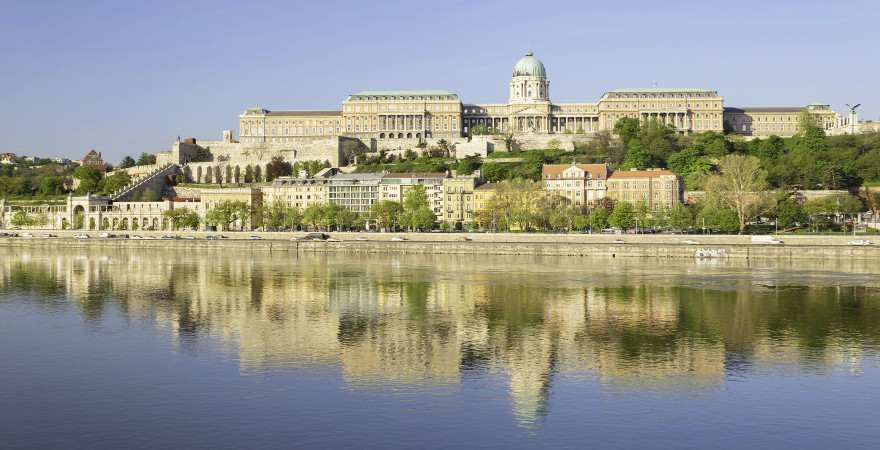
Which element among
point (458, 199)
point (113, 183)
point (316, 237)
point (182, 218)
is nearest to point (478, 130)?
point (458, 199)

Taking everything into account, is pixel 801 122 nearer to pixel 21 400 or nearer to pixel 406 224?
pixel 406 224

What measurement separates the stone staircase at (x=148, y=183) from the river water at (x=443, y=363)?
158 ft

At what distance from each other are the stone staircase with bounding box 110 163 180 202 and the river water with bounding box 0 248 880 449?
48155 millimetres

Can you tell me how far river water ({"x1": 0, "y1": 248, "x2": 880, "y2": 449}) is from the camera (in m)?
16.9

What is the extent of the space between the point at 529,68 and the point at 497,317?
89274 mm

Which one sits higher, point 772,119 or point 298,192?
point 772,119

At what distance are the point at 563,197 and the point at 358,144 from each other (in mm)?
34926

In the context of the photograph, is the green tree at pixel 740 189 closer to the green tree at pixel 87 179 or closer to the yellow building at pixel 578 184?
the yellow building at pixel 578 184

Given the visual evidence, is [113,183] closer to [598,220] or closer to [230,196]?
[230,196]

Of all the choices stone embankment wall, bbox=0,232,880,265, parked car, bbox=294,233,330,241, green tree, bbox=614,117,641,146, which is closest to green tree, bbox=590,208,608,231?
stone embankment wall, bbox=0,232,880,265

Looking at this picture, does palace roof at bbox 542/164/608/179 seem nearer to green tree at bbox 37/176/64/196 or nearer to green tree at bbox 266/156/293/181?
green tree at bbox 266/156/293/181

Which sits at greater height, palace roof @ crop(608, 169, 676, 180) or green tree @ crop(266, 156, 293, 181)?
green tree @ crop(266, 156, 293, 181)

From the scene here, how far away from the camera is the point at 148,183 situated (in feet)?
295

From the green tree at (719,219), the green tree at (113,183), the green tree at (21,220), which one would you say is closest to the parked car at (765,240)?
the green tree at (719,219)
